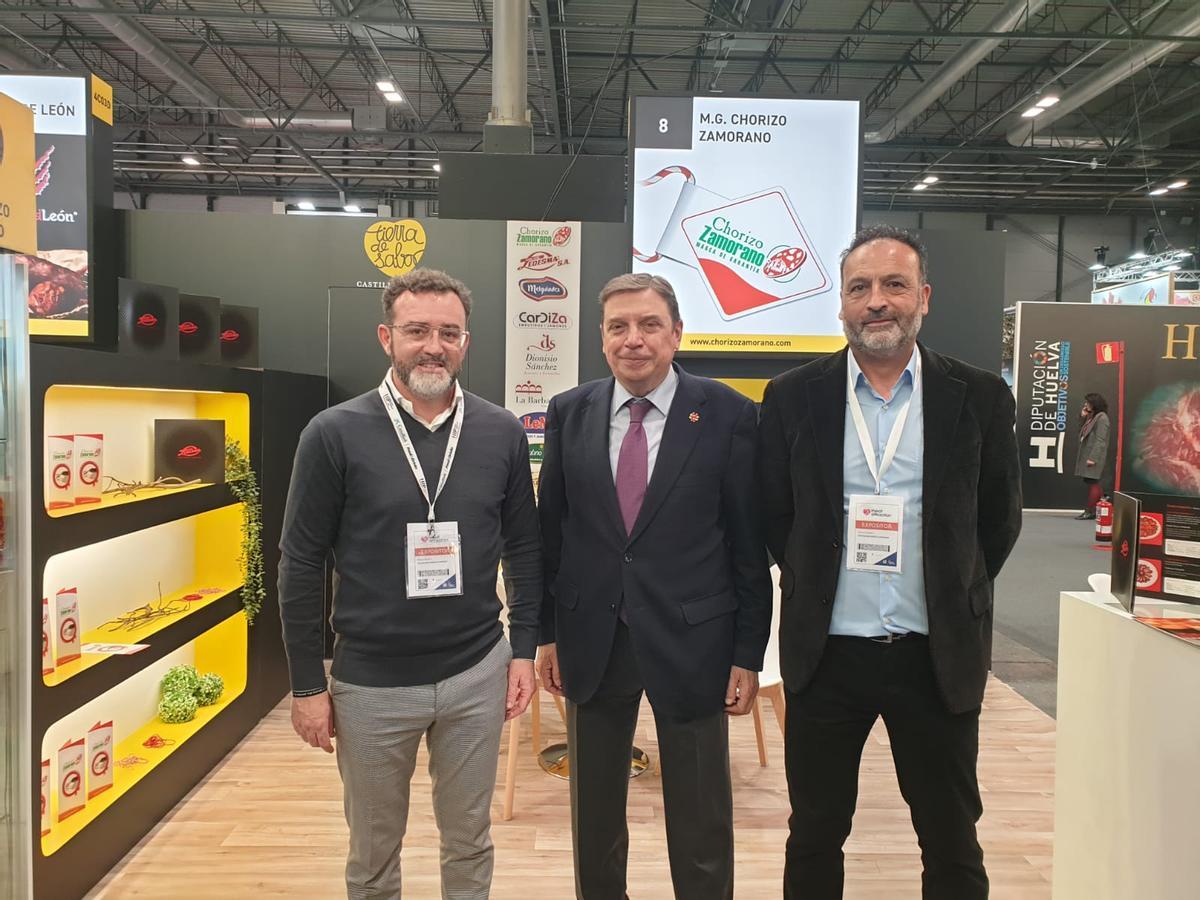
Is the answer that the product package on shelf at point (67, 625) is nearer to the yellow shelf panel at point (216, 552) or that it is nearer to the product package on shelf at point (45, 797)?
the product package on shelf at point (45, 797)

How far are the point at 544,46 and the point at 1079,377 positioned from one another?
319 inches

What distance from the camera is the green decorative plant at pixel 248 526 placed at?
3572 millimetres

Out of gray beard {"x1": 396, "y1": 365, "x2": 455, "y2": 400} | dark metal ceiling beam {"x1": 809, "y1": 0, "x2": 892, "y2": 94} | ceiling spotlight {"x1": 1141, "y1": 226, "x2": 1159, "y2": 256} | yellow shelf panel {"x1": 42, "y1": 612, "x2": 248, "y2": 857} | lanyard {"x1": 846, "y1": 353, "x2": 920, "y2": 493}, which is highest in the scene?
dark metal ceiling beam {"x1": 809, "y1": 0, "x2": 892, "y2": 94}

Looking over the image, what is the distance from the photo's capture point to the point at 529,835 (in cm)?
276

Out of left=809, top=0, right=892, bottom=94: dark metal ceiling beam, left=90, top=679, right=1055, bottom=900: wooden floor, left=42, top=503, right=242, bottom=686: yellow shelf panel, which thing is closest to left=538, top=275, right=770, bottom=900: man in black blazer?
left=90, top=679, right=1055, bottom=900: wooden floor

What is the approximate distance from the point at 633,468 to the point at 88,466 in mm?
1982

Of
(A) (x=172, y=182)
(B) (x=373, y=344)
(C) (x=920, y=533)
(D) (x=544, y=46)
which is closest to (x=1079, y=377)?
(D) (x=544, y=46)

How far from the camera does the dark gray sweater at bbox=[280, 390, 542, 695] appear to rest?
66.0 inches

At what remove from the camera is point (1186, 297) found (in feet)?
36.7

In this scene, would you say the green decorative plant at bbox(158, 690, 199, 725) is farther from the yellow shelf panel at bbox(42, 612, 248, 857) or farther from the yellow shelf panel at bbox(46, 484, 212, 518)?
the yellow shelf panel at bbox(46, 484, 212, 518)

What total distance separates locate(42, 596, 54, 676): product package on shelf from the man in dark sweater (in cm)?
104

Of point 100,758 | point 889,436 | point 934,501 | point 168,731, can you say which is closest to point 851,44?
point 889,436

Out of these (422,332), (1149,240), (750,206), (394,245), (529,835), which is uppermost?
(1149,240)

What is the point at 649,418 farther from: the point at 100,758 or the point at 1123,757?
the point at 100,758
